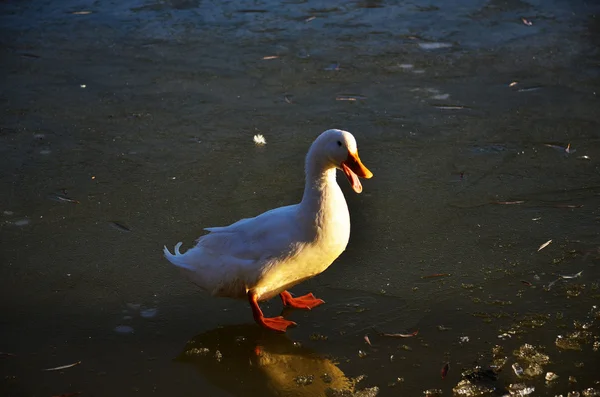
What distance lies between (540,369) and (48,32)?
7.04m

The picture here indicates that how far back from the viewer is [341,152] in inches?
150

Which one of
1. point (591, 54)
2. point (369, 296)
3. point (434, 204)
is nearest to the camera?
point (369, 296)

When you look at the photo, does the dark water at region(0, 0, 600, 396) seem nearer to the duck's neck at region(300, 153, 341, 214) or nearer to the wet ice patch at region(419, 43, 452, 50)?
the wet ice patch at region(419, 43, 452, 50)

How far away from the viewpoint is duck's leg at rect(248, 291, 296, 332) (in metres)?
3.87

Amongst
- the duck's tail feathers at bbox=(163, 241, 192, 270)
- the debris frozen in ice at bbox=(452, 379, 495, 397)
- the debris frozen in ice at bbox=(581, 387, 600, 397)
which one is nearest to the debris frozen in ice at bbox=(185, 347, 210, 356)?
the duck's tail feathers at bbox=(163, 241, 192, 270)

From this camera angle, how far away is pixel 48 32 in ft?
28.2

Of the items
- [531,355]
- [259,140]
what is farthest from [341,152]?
[259,140]

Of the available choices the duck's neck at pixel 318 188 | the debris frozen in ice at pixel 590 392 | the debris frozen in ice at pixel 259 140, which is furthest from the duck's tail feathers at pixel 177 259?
the debris frozen in ice at pixel 590 392

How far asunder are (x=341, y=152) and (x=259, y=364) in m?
1.12

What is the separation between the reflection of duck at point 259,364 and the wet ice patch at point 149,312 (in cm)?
32

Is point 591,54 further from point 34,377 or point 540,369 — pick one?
point 34,377

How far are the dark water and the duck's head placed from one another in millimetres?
699

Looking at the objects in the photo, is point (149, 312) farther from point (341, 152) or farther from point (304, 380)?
point (341, 152)

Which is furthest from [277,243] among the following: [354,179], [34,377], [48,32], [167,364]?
[48,32]
